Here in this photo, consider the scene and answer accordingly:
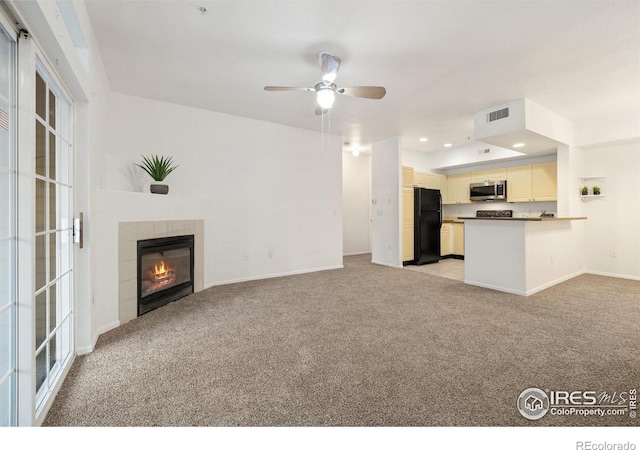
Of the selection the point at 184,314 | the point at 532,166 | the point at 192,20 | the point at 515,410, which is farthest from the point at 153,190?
the point at 532,166

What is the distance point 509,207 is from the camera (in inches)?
258

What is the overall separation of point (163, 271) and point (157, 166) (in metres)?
1.26

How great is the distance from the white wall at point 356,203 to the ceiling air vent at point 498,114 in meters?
3.76

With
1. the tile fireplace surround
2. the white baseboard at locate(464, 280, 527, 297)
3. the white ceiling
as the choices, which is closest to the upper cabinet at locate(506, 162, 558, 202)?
the white ceiling

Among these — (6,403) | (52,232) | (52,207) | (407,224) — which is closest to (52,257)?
(52,232)

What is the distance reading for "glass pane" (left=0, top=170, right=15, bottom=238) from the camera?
→ 1.25 m

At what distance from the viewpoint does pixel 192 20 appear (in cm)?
231

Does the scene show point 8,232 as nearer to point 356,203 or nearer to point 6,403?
point 6,403

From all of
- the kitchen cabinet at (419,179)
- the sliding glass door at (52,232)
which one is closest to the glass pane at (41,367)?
the sliding glass door at (52,232)

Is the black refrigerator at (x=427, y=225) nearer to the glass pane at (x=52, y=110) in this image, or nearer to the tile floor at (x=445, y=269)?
the tile floor at (x=445, y=269)

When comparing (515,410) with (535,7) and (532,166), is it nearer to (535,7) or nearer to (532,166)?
(535,7)

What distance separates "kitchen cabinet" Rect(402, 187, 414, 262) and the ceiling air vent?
2.11 meters

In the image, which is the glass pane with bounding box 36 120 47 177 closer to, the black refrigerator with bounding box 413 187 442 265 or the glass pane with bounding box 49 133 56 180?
the glass pane with bounding box 49 133 56 180

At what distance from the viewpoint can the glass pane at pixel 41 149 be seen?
1.60 m
